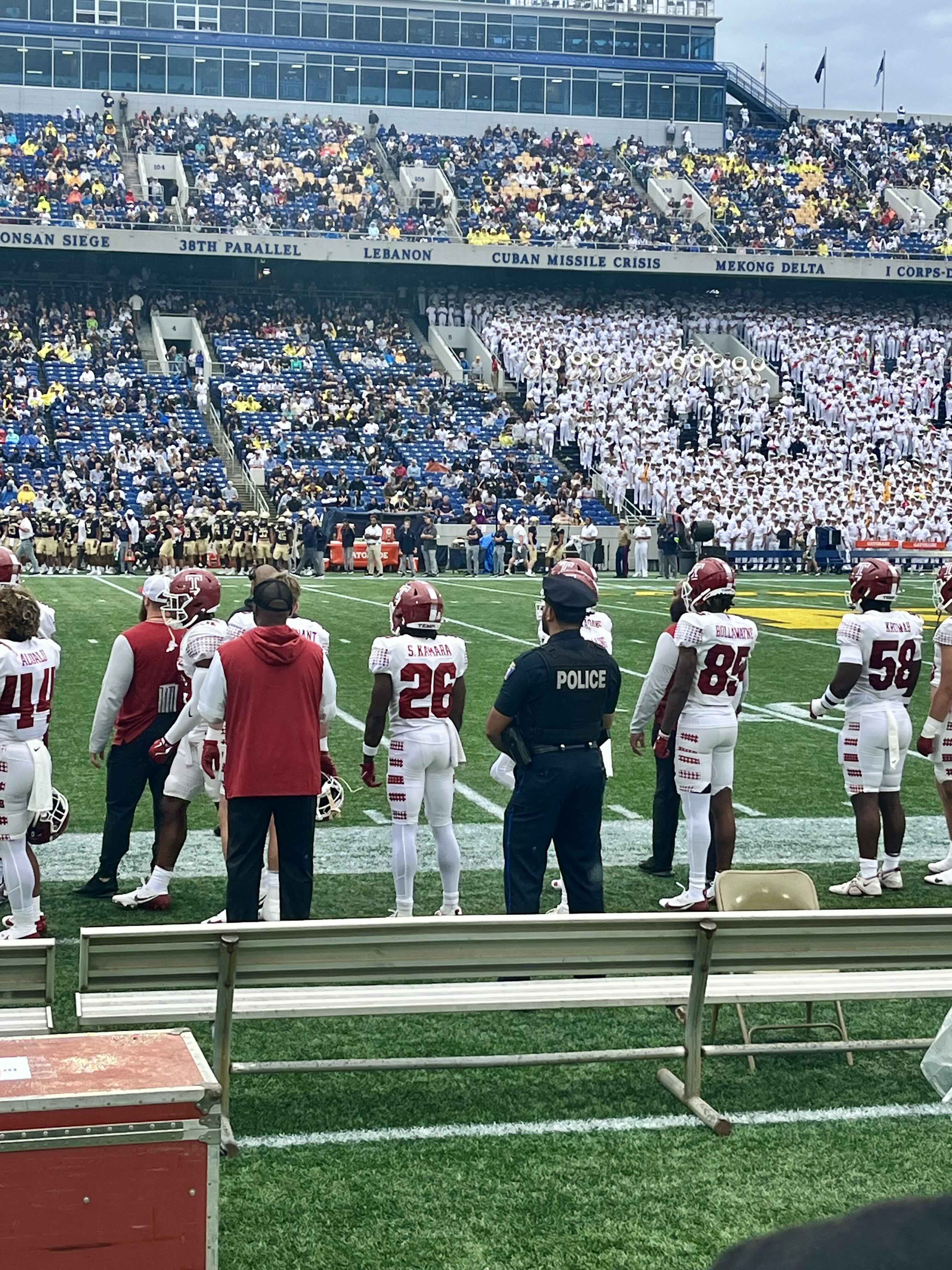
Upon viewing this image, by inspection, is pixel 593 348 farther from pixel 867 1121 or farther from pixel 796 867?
pixel 867 1121

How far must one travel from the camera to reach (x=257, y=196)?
44.7 metres

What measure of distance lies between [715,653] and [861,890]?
162 centimetres

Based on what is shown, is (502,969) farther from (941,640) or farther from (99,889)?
(941,640)

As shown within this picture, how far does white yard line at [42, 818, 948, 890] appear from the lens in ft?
28.5

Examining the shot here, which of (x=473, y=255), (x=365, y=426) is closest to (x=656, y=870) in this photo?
(x=365, y=426)

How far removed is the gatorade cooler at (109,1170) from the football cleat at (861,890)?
557cm

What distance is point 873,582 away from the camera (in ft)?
27.2

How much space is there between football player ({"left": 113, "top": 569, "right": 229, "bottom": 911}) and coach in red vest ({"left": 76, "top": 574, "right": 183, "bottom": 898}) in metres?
0.07

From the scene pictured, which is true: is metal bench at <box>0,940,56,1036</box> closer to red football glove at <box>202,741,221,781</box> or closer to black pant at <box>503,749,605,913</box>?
black pant at <box>503,749,605,913</box>

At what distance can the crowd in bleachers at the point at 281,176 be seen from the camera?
4388cm

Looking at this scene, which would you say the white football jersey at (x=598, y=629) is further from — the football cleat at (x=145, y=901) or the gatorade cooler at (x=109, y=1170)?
the gatorade cooler at (x=109, y=1170)

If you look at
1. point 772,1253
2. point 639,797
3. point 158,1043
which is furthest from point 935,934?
point 639,797

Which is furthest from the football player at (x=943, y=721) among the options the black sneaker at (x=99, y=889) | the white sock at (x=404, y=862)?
the black sneaker at (x=99, y=889)

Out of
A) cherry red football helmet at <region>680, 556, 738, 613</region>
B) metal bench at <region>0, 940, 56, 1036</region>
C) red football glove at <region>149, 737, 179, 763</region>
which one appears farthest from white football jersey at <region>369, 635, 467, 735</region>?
metal bench at <region>0, 940, 56, 1036</region>
